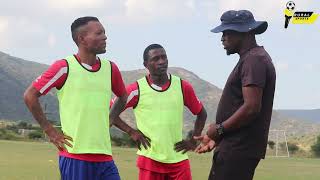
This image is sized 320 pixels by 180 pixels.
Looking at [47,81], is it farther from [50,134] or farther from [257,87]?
[257,87]

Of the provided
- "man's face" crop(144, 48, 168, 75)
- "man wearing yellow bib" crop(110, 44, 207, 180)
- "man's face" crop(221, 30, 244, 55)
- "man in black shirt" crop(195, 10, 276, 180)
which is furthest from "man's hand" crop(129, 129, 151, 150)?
"man's face" crop(221, 30, 244, 55)

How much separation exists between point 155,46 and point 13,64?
18221 cm

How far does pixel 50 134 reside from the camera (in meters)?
6.23

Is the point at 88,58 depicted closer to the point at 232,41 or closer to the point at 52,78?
the point at 52,78

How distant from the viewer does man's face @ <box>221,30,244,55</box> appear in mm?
5430

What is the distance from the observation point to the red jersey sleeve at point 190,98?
7727 mm

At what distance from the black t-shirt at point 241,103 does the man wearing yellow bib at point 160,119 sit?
2.01m

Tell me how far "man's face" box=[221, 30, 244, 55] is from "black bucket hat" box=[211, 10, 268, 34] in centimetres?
5

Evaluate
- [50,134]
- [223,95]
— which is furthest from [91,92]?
[223,95]

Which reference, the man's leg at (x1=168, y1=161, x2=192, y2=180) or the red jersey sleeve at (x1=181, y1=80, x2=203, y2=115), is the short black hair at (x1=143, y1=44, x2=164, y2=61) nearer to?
the red jersey sleeve at (x1=181, y1=80, x2=203, y2=115)

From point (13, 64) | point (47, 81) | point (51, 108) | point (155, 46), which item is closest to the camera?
point (47, 81)

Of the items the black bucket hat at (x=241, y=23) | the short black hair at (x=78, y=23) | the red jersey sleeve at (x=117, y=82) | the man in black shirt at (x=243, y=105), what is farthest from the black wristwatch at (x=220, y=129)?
the short black hair at (x=78, y=23)

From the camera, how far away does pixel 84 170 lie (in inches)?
242

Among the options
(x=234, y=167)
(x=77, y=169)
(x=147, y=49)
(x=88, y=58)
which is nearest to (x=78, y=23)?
(x=88, y=58)
